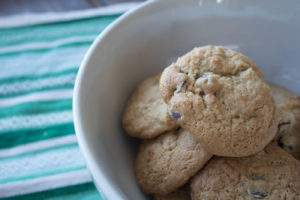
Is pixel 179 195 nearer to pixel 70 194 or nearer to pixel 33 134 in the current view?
pixel 70 194

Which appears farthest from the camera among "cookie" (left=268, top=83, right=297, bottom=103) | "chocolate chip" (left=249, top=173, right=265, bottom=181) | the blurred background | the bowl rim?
the blurred background

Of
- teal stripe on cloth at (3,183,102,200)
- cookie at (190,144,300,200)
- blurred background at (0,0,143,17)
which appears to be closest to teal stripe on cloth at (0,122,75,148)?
teal stripe on cloth at (3,183,102,200)

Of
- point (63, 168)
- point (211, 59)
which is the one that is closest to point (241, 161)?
point (211, 59)

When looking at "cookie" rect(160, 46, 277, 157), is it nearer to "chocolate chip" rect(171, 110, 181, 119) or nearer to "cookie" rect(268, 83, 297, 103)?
"chocolate chip" rect(171, 110, 181, 119)

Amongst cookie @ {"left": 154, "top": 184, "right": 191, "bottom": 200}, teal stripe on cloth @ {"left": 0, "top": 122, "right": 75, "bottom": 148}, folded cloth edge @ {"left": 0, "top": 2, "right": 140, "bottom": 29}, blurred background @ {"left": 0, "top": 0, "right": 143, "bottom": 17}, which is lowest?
cookie @ {"left": 154, "top": 184, "right": 191, "bottom": 200}

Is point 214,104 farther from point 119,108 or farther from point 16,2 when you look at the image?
point 16,2
